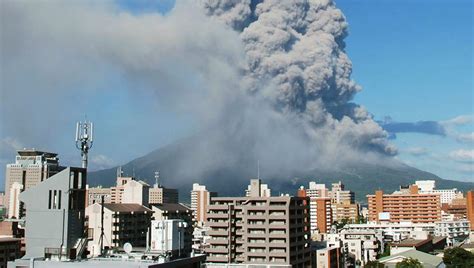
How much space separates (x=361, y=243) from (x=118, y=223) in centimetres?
2743

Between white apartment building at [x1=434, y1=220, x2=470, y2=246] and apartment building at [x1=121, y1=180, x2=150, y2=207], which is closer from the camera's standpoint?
apartment building at [x1=121, y1=180, x2=150, y2=207]

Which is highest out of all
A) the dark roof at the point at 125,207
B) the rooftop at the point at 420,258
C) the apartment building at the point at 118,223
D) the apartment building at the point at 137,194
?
the apartment building at the point at 137,194

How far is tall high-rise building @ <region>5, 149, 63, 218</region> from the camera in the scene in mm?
114062

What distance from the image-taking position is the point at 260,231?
39406 mm

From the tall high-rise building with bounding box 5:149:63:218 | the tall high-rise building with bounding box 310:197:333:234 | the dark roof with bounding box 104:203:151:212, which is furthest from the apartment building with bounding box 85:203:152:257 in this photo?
the tall high-rise building with bounding box 5:149:63:218

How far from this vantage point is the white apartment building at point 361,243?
57.9 meters

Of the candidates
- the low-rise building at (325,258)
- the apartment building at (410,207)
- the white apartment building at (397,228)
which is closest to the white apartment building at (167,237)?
the low-rise building at (325,258)

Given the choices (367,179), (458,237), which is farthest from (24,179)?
(367,179)

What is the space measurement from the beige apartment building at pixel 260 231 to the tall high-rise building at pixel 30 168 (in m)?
80.6

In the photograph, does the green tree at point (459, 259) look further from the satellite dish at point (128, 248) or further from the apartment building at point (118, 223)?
the satellite dish at point (128, 248)

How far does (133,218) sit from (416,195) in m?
58.6

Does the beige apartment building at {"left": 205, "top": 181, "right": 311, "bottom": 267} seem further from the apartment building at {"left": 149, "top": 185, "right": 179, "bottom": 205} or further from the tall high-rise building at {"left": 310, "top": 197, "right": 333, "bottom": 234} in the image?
the apartment building at {"left": 149, "top": 185, "right": 179, "bottom": 205}

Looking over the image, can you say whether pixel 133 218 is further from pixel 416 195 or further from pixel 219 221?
pixel 416 195

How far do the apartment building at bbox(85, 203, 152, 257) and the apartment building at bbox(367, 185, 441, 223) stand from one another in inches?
1966
